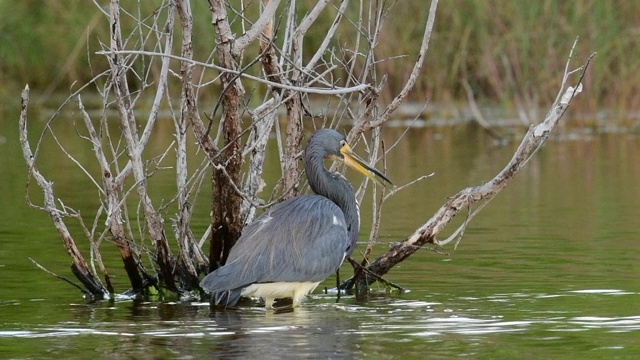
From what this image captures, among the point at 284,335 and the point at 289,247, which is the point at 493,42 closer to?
the point at 289,247

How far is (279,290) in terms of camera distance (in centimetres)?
778

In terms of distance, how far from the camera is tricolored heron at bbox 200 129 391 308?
300 inches

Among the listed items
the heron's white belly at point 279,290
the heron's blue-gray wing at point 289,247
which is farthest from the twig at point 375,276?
the heron's white belly at point 279,290

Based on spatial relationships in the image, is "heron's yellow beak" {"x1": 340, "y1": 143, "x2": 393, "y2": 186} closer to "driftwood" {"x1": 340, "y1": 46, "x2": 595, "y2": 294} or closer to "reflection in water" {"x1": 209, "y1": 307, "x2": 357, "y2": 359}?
"driftwood" {"x1": 340, "y1": 46, "x2": 595, "y2": 294}

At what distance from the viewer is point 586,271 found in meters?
8.93

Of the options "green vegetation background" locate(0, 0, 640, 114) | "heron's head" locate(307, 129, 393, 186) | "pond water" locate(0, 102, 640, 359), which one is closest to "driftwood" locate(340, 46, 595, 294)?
"pond water" locate(0, 102, 640, 359)

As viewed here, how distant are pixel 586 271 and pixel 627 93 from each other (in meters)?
11.4

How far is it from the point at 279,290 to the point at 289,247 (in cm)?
25

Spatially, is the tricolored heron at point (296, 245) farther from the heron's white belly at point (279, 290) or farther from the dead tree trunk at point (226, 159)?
the dead tree trunk at point (226, 159)

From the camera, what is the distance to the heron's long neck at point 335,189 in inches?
320

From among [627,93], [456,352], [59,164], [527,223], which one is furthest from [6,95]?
[456,352]

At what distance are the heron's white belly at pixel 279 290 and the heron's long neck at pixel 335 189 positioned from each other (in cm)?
45

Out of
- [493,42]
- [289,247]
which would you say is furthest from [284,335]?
[493,42]

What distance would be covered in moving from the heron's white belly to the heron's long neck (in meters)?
0.45
